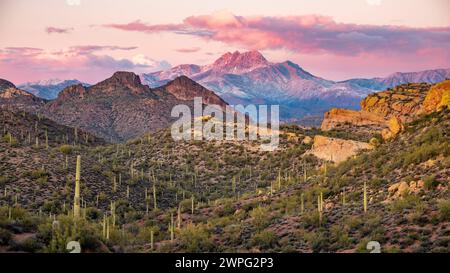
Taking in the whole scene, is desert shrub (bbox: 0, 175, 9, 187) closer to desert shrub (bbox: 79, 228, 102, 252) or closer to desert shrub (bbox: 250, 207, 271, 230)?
desert shrub (bbox: 250, 207, 271, 230)

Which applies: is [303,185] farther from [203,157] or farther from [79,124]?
[79,124]

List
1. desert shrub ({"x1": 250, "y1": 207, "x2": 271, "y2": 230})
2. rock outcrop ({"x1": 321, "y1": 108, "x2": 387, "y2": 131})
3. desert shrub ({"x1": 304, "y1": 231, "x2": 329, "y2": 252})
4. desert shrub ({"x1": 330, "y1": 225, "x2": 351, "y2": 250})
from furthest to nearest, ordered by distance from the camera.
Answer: rock outcrop ({"x1": 321, "y1": 108, "x2": 387, "y2": 131})
desert shrub ({"x1": 250, "y1": 207, "x2": 271, "y2": 230})
desert shrub ({"x1": 304, "y1": 231, "x2": 329, "y2": 252})
desert shrub ({"x1": 330, "y1": 225, "x2": 351, "y2": 250})

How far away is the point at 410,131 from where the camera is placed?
110 ft

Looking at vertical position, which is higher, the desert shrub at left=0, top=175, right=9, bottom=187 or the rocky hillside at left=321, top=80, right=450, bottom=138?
the rocky hillside at left=321, top=80, right=450, bottom=138

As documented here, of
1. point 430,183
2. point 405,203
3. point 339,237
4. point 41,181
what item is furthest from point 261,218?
point 41,181

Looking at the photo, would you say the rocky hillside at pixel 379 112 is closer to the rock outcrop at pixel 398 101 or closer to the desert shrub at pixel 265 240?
the rock outcrop at pixel 398 101

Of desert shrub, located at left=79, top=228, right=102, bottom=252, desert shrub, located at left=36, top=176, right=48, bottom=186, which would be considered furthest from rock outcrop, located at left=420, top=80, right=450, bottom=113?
desert shrub, located at left=36, top=176, right=48, bottom=186

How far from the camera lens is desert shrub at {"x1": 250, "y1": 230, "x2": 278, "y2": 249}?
20.6 m

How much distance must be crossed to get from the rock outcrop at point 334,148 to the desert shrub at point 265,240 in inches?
1273

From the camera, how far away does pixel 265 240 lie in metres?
20.9

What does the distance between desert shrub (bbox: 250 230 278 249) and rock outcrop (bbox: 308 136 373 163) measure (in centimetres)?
3235

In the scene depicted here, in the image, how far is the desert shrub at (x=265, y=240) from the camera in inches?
811

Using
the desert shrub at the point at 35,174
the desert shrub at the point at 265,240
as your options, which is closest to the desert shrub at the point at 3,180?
the desert shrub at the point at 35,174
